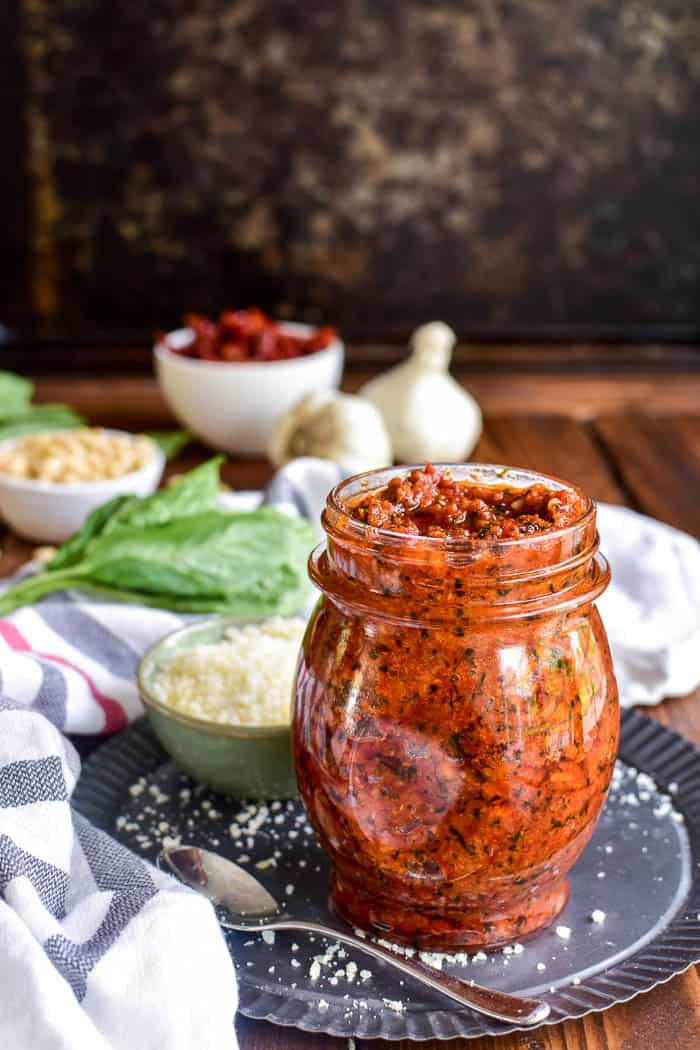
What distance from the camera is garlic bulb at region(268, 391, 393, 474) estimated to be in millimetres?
1890

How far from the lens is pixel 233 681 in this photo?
1119 mm

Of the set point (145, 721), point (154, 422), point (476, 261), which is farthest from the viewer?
point (476, 261)

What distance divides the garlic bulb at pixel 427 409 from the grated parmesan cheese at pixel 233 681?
0.89 metres

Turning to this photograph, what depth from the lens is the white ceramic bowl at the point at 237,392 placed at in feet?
6.80

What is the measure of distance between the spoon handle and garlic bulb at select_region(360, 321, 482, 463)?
1.24m

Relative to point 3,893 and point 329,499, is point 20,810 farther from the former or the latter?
point 329,499

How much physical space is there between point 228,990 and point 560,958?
0.25 m

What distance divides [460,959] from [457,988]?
0.06 m

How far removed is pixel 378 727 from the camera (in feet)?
2.74

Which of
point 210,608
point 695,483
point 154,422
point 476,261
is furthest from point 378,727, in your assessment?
point 476,261

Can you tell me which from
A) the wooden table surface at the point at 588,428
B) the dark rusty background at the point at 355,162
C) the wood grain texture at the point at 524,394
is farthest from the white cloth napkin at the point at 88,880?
the dark rusty background at the point at 355,162

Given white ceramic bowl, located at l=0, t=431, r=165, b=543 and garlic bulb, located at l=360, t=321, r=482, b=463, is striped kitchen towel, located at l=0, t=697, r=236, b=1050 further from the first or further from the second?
garlic bulb, located at l=360, t=321, r=482, b=463

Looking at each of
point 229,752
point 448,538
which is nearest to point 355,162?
point 229,752

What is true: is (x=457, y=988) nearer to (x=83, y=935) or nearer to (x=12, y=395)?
(x=83, y=935)
